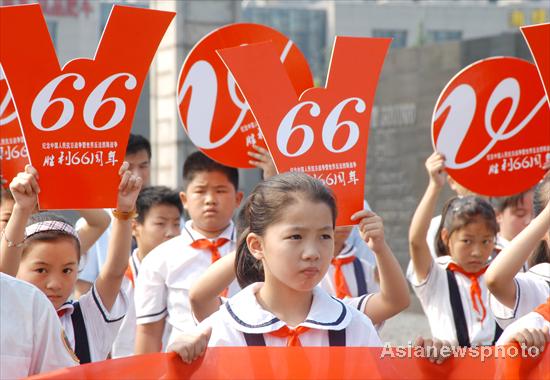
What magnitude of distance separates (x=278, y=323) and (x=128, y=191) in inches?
33.9

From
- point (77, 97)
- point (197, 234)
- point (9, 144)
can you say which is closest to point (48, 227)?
point (77, 97)

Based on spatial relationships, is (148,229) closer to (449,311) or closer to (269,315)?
(449,311)

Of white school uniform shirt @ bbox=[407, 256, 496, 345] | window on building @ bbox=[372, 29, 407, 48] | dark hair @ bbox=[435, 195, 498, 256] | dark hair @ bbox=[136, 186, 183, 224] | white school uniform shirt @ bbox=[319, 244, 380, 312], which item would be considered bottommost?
white school uniform shirt @ bbox=[407, 256, 496, 345]

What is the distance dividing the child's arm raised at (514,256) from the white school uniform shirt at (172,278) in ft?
4.72

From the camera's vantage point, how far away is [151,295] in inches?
188

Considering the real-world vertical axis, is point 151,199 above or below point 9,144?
below

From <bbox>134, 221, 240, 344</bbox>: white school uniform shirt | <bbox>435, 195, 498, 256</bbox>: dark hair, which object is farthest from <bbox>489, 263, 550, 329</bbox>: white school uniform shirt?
<bbox>134, 221, 240, 344</bbox>: white school uniform shirt

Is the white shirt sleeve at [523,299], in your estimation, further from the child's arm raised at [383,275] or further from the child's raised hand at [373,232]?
the child's raised hand at [373,232]

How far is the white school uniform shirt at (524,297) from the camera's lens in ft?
12.6

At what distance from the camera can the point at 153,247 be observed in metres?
5.30

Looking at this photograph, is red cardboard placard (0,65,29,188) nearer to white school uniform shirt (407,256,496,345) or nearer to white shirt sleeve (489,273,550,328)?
white school uniform shirt (407,256,496,345)

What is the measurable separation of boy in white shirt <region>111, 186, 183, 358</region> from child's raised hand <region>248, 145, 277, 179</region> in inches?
39.1

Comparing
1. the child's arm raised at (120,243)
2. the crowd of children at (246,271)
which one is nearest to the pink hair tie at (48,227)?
the crowd of children at (246,271)

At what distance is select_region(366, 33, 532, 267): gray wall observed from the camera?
1119 cm
